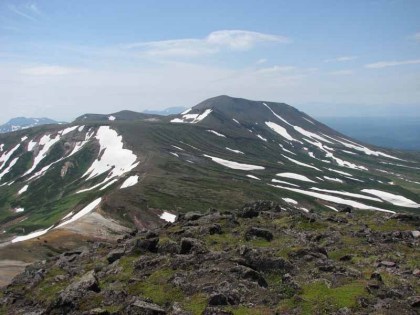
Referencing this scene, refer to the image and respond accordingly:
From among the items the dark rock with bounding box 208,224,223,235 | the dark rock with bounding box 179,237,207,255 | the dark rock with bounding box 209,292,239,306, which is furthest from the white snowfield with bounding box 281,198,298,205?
the dark rock with bounding box 209,292,239,306

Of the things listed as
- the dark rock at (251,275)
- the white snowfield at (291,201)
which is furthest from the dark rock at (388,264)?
the white snowfield at (291,201)

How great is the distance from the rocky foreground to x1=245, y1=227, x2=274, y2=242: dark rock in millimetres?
93

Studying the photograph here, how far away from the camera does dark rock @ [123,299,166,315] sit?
24.7 metres

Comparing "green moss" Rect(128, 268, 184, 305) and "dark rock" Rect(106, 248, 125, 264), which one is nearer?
"green moss" Rect(128, 268, 184, 305)

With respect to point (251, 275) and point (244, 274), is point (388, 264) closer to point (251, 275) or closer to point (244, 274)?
point (251, 275)

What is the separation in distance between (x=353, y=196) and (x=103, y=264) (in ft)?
518

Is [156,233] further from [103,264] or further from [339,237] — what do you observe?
[339,237]

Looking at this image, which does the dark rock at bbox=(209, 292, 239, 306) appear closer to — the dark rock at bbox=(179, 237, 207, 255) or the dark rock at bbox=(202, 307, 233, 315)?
the dark rock at bbox=(202, 307, 233, 315)

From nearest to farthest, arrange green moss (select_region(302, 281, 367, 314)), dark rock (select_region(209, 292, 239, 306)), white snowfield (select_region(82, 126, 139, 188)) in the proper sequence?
green moss (select_region(302, 281, 367, 314)) < dark rock (select_region(209, 292, 239, 306)) < white snowfield (select_region(82, 126, 139, 188))

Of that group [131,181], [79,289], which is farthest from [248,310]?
[131,181]

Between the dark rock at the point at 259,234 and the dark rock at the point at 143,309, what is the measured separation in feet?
47.2

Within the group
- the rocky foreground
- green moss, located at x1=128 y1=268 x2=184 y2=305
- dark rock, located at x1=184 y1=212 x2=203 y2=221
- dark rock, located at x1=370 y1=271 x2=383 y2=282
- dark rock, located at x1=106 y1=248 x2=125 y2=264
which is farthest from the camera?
dark rock, located at x1=184 y1=212 x2=203 y2=221

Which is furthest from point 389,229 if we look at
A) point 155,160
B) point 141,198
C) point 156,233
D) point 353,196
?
point 353,196

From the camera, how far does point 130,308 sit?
83.0ft
